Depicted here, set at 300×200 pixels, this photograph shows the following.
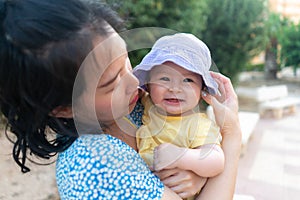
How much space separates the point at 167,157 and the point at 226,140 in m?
0.28

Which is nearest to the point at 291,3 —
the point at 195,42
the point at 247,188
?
the point at 247,188

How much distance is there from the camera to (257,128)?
6.64m

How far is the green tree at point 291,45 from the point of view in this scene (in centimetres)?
1284

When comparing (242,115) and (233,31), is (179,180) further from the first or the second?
(233,31)

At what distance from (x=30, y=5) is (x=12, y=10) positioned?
0.16ft

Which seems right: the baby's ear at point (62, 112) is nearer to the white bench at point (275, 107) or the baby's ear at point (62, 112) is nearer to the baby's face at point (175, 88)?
the baby's face at point (175, 88)

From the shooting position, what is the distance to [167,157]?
1.07m

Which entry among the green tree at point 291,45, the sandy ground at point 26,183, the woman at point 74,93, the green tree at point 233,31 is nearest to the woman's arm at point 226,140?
the woman at point 74,93

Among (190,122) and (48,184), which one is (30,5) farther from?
(48,184)

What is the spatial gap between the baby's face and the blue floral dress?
1.01 feet

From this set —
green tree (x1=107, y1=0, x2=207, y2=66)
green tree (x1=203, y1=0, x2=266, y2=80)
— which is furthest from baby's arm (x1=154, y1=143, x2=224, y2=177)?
green tree (x1=203, y1=0, x2=266, y2=80)

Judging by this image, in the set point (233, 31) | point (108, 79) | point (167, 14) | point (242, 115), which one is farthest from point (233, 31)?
point (108, 79)

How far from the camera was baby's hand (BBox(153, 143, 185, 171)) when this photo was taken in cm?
107

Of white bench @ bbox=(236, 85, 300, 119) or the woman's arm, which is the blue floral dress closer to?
the woman's arm
